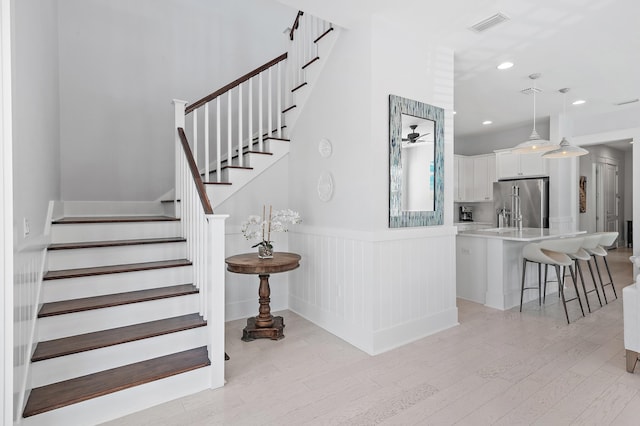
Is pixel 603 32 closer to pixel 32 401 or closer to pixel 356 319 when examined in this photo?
pixel 356 319

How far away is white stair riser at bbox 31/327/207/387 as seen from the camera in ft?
6.62

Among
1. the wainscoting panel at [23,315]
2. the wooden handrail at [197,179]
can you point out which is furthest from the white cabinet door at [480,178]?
the wainscoting panel at [23,315]

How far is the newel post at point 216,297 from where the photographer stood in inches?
91.4

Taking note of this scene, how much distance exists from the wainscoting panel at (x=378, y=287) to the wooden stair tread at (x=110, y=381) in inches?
50.6

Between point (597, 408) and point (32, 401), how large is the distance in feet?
10.6

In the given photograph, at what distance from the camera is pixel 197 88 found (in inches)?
192

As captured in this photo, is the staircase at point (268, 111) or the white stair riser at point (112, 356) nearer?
the white stair riser at point (112, 356)

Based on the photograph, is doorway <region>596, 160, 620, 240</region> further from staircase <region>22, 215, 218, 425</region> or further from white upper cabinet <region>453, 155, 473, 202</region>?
staircase <region>22, 215, 218, 425</region>

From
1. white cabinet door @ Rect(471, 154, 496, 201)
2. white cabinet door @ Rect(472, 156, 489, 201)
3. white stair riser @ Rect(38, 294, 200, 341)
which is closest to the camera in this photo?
white stair riser @ Rect(38, 294, 200, 341)

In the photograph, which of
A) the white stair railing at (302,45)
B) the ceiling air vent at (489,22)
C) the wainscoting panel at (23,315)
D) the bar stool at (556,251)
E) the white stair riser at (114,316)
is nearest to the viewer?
the wainscoting panel at (23,315)

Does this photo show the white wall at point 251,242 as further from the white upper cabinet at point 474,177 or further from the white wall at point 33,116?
the white upper cabinet at point 474,177

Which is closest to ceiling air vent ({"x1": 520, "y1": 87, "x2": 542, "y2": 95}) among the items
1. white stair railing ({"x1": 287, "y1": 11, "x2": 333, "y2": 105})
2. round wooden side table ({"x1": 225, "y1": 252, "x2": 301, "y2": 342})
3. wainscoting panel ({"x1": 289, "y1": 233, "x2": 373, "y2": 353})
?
white stair railing ({"x1": 287, "y1": 11, "x2": 333, "y2": 105})

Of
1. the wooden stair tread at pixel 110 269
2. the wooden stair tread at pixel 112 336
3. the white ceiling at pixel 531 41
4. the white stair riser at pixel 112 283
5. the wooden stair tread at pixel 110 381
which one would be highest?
the white ceiling at pixel 531 41

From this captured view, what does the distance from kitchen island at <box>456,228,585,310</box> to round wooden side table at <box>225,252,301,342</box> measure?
7.63 ft
